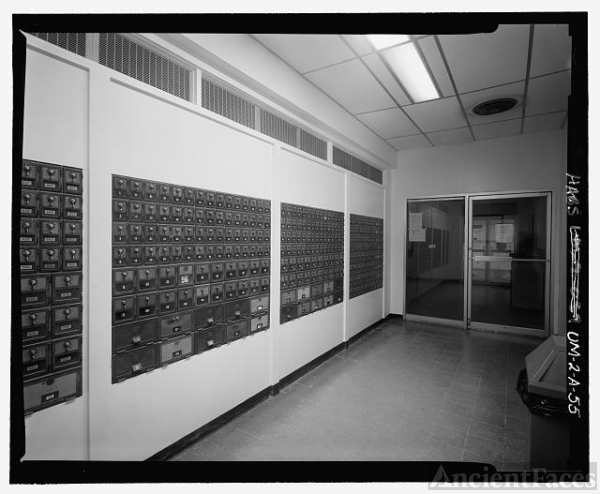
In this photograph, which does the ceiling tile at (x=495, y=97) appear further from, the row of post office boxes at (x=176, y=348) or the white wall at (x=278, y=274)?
the row of post office boxes at (x=176, y=348)

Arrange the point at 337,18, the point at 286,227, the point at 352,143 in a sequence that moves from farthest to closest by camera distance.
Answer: the point at 352,143
the point at 286,227
the point at 337,18

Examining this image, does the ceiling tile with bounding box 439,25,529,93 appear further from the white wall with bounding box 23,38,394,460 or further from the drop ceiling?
the white wall with bounding box 23,38,394,460

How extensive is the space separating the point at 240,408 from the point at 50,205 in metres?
1.87

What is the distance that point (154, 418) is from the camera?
174 cm

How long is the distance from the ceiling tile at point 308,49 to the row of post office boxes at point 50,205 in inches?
71.4

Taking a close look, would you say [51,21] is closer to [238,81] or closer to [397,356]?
[238,81]

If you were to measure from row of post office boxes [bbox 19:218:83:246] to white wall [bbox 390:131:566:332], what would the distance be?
480 centimetres

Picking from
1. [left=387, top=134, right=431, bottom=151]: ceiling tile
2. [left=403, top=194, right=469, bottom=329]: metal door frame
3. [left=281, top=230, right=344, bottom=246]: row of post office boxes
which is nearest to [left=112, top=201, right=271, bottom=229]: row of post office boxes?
[left=281, top=230, right=344, bottom=246]: row of post office boxes

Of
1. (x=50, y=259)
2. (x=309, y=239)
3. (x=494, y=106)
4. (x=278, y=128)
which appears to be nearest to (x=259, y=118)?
(x=278, y=128)

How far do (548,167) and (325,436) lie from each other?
4.72 meters

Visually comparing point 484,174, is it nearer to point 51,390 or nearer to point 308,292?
point 308,292

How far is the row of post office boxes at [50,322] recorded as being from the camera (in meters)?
1.30

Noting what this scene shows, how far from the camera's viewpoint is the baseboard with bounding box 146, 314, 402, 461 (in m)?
1.83

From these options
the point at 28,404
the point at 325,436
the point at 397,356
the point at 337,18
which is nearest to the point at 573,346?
the point at 325,436
